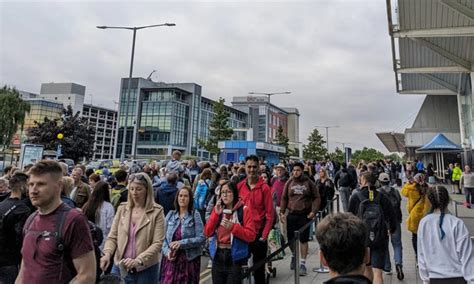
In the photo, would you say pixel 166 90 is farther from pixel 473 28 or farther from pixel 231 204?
pixel 231 204

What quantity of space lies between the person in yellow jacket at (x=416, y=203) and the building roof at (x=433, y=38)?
1317 centimetres

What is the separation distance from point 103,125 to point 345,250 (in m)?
121

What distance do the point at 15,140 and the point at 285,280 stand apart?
44912 mm

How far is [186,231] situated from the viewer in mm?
3928

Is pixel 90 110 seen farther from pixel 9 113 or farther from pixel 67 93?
pixel 9 113

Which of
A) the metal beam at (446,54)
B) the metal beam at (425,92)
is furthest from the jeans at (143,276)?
the metal beam at (425,92)

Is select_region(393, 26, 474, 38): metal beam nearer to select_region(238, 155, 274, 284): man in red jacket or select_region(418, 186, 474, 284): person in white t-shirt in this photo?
select_region(238, 155, 274, 284): man in red jacket

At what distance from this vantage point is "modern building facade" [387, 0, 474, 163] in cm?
1758

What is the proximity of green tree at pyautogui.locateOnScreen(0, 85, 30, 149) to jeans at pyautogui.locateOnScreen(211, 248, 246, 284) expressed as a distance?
45224 millimetres

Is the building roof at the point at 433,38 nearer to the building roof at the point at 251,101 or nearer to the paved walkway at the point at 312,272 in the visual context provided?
the paved walkway at the point at 312,272

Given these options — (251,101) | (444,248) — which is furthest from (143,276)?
(251,101)

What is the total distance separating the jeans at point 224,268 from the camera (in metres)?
3.85

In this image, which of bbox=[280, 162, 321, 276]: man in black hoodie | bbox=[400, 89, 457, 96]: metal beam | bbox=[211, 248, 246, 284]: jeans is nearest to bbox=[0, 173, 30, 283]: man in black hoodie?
bbox=[211, 248, 246, 284]: jeans

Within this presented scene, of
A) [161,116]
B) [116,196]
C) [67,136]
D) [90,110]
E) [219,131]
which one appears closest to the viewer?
[116,196]
